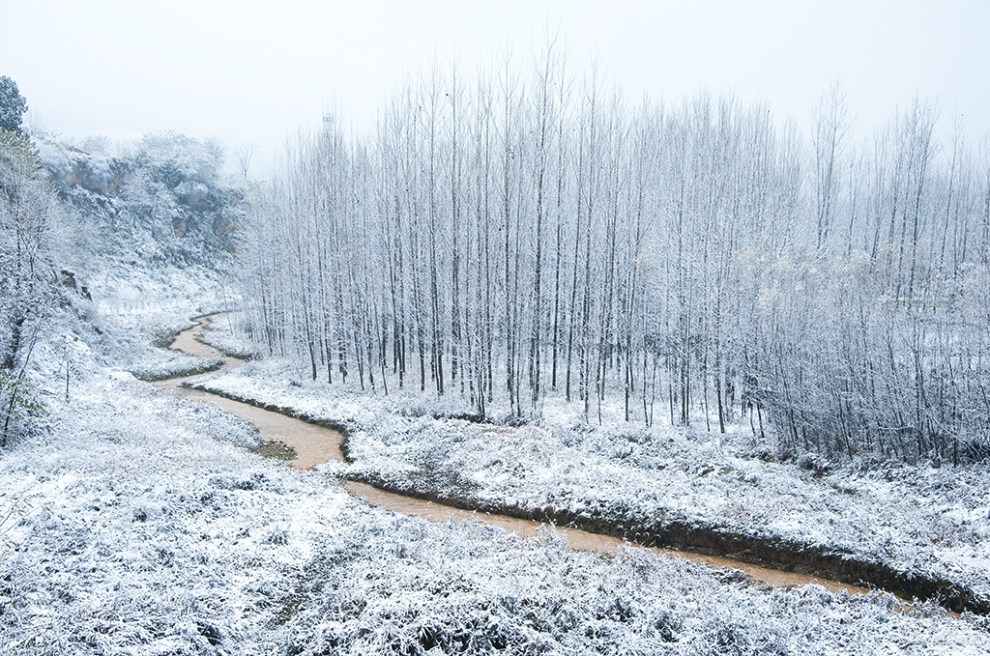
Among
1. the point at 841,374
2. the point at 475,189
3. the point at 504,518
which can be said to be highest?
the point at 475,189

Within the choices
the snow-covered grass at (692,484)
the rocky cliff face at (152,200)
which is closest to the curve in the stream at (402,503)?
the snow-covered grass at (692,484)

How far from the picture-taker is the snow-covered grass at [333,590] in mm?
6762

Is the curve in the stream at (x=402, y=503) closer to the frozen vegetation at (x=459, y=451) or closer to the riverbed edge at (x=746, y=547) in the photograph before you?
the riverbed edge at (x=746, y=547)

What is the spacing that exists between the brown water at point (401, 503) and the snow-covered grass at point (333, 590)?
1063mm

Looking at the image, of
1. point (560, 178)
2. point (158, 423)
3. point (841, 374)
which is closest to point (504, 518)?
point (841, 374)

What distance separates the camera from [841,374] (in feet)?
47.7

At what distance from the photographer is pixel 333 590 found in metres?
8.34

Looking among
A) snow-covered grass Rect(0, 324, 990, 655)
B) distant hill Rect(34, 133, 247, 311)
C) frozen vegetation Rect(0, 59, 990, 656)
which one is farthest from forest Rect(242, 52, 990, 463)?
distant hill Rect(34, 133, 247, 311)

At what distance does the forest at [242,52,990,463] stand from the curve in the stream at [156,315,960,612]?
5.25 meters

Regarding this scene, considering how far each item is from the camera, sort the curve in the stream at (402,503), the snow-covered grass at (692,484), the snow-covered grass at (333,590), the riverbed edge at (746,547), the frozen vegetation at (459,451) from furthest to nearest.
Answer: the curve in the stream at (402,503)
the snow-covered grass at (692,484)
the riverbed edge at (746,547)
the frozen vegetation at (459,451)
the snow-covered grass at (333,590)

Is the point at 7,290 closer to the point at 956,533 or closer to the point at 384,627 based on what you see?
the point at 384,627

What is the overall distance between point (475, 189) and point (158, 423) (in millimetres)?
14946

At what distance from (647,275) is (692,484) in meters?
12.9

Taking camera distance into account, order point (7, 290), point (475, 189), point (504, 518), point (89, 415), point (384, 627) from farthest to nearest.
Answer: point (475, 189) → point (7, 290) → point (89, 415) → point (504, 518) → point (384, 627)
